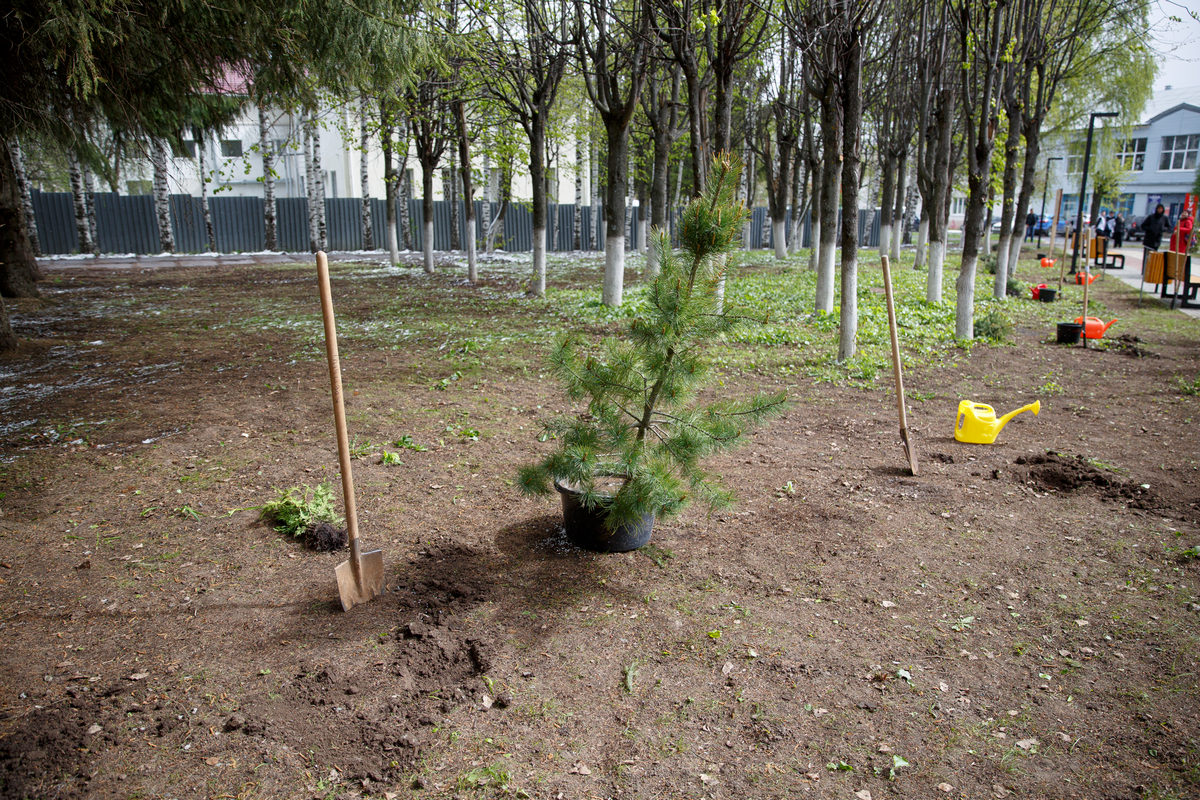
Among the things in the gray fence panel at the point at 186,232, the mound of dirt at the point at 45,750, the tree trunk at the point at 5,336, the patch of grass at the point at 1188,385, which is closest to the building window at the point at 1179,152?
the patch of grass at the point at 1188,385

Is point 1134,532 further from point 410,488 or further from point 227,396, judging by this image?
point 227,396

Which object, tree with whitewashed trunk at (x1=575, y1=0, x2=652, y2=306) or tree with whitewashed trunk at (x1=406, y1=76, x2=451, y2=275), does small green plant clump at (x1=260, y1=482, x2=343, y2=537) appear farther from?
tree with whitewashed trunk at (x1=406, y1=76, x2=451, y2=275)

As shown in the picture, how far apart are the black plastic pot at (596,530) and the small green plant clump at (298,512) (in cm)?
140

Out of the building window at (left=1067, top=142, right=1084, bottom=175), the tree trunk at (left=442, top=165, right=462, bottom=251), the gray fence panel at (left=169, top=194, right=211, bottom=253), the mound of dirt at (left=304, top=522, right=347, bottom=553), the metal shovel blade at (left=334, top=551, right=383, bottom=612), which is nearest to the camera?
the metal shovel blade at (left=334, top=551, right=383, bottom=612)

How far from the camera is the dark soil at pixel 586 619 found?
2566 millimetres

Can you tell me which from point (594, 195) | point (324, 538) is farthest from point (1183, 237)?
point (594, 195)

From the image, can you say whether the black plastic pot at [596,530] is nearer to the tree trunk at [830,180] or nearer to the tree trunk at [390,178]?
the tree trunk at [830,180]

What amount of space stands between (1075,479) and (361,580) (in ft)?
15.7

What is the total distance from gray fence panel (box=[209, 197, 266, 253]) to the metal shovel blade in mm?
27190

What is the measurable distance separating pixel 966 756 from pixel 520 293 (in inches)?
524

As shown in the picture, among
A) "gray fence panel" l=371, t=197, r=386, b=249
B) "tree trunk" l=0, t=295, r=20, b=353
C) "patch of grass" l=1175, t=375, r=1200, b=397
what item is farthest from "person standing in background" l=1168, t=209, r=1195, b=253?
"gray fence panel" l=371, t=197, r=386, b=249

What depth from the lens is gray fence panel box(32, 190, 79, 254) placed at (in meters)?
24.2

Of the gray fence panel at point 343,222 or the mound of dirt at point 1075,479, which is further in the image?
the gray fence panel at point 343,222

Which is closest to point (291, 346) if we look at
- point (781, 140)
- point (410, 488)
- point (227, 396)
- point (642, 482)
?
point (227, 396)
